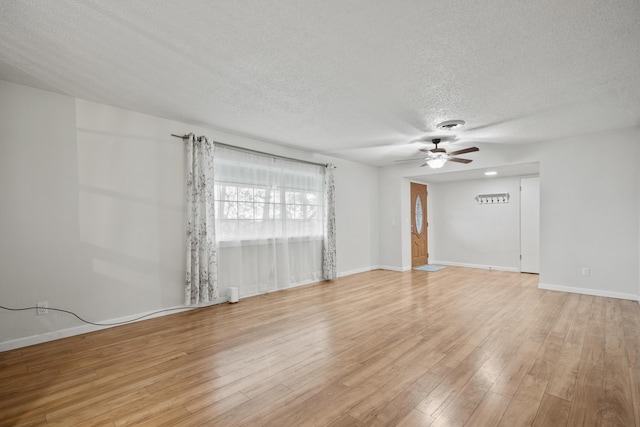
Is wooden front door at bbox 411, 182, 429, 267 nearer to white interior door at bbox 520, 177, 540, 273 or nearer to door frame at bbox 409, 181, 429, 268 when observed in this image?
door frame at bbox 409, 181, 429, 268

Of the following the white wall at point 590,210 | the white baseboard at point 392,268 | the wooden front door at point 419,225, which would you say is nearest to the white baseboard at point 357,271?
the white baseboard at point 392,268

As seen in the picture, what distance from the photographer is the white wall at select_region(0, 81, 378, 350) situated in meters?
2.99

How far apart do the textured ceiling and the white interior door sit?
101 inches

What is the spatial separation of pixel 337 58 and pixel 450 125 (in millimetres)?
2355

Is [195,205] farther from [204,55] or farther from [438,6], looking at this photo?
[438,6]

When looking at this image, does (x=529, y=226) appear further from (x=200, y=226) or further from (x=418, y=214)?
(x=200, y=226)

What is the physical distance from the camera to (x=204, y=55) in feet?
8.16

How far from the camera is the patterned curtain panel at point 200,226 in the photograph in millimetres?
4129

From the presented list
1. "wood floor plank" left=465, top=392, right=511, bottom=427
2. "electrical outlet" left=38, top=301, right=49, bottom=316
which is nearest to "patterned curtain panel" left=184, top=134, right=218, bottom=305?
"electrical outlet" left=38, top=301, right=49, bottom=316

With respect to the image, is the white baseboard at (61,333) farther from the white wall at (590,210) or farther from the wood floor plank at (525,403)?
the white wall at (590,210)

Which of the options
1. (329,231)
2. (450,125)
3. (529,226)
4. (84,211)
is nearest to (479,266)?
(529,226)

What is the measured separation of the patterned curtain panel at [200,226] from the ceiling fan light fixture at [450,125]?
3.31 m

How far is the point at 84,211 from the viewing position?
3.38 m

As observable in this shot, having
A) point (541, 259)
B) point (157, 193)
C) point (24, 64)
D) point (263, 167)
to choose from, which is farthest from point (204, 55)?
point (541, 259)
